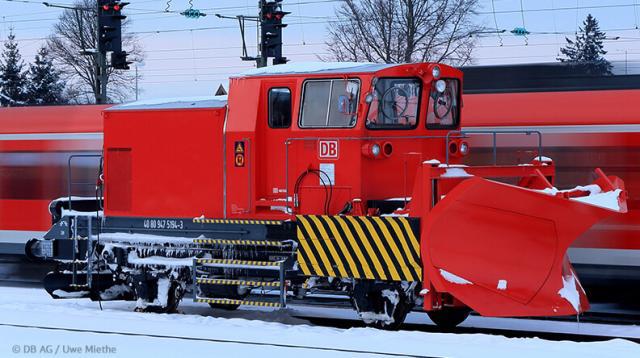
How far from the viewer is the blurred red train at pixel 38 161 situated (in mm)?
20875

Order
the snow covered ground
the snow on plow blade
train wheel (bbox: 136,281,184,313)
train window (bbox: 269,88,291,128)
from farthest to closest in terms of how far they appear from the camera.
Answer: train wheel (bbox: 136,281,184,313) < train window (bbox: 269,88,291,128) < the snow on plow blade < the snow covered ground

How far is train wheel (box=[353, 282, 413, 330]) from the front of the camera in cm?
1194

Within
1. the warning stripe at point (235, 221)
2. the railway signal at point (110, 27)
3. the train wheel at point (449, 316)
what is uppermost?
the railway signal at point (110, 27)

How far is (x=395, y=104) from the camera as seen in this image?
40.8 feet

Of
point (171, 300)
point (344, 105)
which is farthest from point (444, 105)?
point (171, 300)

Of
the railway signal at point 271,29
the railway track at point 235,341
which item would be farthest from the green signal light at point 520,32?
the railway track at point 235,341

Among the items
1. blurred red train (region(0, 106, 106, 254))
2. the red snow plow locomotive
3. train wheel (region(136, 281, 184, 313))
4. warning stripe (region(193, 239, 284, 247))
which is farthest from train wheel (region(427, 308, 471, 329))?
blurred red train (region(0, 106, 106, 254))

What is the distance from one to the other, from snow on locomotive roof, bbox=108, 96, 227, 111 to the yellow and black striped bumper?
2464 millimetres

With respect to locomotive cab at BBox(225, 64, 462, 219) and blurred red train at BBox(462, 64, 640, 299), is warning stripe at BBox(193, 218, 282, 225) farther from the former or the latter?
blurred red train at BBox(462, 64, 640, 299)

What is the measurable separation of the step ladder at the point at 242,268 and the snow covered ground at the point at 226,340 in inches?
11.7

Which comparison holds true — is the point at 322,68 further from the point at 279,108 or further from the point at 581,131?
the point at 581,131

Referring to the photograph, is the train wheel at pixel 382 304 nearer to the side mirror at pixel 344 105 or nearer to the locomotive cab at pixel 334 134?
the locomotive cab at pixel 334 134

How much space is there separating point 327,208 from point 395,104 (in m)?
1.59

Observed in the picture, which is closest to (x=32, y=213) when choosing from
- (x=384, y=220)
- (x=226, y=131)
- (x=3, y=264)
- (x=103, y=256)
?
(x=3, y=264)
